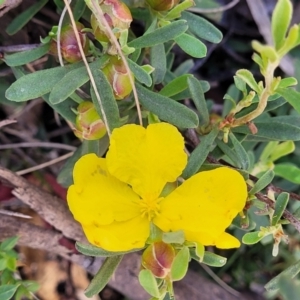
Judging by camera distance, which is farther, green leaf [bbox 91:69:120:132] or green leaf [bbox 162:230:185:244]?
green leaf [bbox 91:69:120:132]

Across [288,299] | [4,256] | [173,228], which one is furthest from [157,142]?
[4,256]

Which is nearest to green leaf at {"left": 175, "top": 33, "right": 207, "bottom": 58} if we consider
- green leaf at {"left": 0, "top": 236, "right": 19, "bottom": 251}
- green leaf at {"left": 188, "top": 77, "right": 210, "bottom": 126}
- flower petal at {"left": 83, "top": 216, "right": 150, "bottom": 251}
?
green leaf at {"left": 188, "top": 77, "right": 210, "bottom": 126}

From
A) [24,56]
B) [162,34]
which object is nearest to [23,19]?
[24,56]

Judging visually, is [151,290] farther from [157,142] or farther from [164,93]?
[164,93]

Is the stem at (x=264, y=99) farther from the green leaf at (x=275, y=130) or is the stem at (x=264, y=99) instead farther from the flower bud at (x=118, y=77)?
the flower bud at (x=118, y=77)

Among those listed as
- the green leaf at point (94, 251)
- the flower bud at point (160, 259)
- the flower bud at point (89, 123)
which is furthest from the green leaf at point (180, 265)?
the flower bud at point (89, 123)

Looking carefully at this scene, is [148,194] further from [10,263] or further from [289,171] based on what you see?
[289,171]

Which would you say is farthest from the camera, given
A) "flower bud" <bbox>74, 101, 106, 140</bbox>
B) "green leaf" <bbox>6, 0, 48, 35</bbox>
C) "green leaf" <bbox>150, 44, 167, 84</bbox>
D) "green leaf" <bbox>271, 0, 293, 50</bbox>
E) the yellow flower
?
"green leaf" <bbox>6, 0, 48, 35</bbox>

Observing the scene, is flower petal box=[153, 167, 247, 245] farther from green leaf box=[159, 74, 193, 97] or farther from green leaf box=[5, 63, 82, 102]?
green leaf box=[5, 63, 82, 102]
